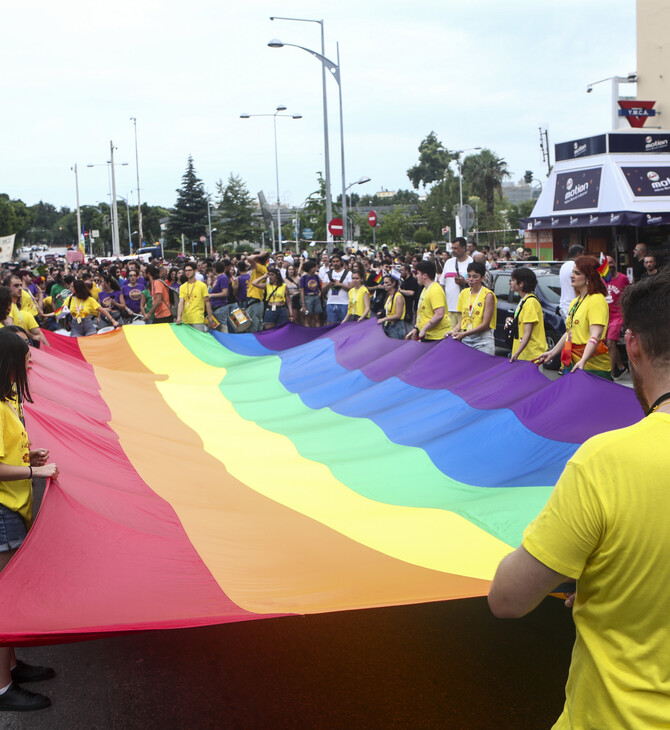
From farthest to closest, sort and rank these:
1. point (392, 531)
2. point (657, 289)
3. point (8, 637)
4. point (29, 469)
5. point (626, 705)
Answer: point (392, 531), point (29, 469), point (8, 637), point (657, 289), point (626, 705)

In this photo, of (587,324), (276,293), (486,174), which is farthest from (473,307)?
(486,174)

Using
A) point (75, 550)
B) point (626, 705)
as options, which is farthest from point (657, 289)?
point (75, 550)

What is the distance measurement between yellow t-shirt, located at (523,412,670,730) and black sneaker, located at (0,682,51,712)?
322cm

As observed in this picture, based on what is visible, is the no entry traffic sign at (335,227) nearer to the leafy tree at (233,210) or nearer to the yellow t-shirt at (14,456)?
the yellow t-shirt at (14,456)

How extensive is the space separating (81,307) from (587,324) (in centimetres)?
891

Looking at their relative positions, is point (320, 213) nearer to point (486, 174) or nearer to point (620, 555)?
point (486, 174)

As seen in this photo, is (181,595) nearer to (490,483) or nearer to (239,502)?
(239,502)

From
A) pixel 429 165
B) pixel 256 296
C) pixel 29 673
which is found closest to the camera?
pixel 29 673

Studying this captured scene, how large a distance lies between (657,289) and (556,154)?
27.9 m

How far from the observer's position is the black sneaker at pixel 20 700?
415 cm

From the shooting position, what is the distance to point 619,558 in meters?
1.82

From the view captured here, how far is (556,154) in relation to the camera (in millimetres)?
28047

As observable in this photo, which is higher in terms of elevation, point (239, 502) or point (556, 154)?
point (556, 154)

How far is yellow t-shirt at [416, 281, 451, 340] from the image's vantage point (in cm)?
1000
